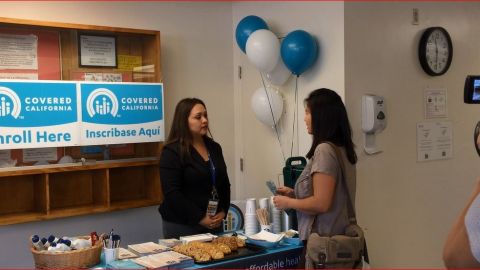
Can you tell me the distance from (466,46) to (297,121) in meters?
1.54

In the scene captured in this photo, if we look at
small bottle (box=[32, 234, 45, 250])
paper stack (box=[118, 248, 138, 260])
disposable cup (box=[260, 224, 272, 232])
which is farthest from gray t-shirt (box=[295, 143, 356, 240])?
small bottle (box=[32, 234, 45, 250])

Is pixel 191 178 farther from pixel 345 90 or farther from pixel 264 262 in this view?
pixel 345 90

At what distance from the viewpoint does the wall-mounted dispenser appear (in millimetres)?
3227

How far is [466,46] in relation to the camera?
3.87 m

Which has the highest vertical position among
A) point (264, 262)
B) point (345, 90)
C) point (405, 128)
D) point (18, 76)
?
point (18, 76)

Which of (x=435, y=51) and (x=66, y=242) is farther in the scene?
(x=435, y=51)

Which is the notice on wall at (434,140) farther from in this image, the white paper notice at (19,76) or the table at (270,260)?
the white paper notice at (19,76)

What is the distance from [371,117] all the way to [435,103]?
2.56 feet

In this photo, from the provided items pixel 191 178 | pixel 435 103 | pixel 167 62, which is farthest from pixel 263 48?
pixel 435 103

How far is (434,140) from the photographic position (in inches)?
146

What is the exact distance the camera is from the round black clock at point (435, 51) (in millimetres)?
3541

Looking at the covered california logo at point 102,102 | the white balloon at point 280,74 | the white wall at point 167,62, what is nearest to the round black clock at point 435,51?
the white balloon at point 280,74

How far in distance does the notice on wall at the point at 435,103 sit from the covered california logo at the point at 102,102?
2.27 metres

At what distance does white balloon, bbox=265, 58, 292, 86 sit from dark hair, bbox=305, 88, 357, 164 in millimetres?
1356
